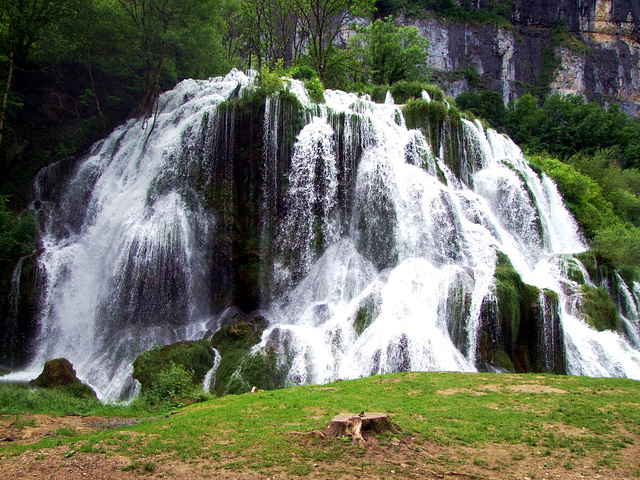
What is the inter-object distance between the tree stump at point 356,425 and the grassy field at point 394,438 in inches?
5.6

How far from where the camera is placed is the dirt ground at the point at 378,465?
5.63m

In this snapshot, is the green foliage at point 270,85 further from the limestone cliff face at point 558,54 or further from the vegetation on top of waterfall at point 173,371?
the limestone cliff face at point 558,54

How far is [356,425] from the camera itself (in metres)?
6.59

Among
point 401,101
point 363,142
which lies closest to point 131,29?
point 363,142

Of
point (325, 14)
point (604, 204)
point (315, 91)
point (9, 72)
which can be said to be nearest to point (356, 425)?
point (315, 91)

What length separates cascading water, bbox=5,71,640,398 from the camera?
15.5m

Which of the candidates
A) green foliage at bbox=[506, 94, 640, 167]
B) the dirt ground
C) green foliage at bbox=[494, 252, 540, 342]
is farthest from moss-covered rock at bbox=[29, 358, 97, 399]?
green foliage at bbox=[506, 94, 640, 167]

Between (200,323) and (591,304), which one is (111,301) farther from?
(591,304)

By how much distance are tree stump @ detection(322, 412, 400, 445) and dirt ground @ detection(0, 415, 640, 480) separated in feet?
0.61

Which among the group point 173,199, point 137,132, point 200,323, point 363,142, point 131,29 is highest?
point 131,29

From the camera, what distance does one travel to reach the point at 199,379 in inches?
562

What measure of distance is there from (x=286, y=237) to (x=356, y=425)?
13.9 metres

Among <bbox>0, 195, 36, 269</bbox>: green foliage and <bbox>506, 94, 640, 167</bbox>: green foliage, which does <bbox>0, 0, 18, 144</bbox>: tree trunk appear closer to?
<bbox>0, 195, 36, 269</bbox>: green foliage

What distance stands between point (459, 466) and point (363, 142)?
16878mm
